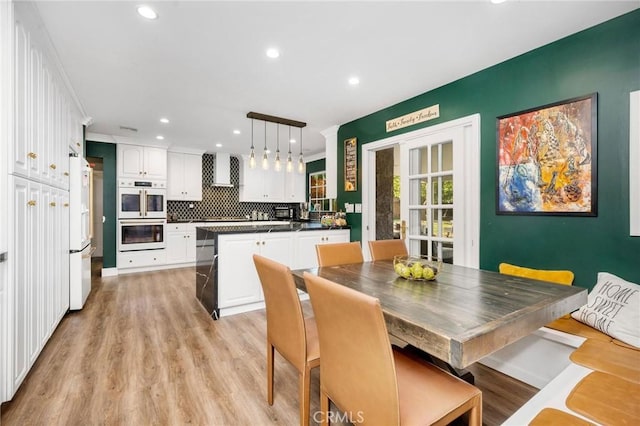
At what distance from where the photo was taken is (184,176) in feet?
20.6

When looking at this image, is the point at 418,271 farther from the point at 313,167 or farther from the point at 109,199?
the point at 313,167

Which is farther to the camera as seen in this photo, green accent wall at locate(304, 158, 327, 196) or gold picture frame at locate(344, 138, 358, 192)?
green accent wall at locate(304, 158, 327, 196)

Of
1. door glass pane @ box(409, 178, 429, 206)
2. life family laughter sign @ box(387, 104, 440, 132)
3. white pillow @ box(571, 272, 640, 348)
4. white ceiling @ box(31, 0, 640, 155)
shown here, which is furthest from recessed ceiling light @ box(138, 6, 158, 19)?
white pillow @ box(571, 272, 640, 348)

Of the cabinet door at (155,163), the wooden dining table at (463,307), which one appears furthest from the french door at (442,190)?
the cabinet door at (155,163)

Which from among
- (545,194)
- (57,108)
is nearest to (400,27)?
(545,194)

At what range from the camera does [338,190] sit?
470 cm

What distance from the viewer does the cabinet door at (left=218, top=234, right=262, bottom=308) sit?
328cm

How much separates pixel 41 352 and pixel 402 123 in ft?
13.5

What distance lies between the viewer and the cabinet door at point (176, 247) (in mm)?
5836

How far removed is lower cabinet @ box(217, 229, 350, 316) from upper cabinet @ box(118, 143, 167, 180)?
334 cm

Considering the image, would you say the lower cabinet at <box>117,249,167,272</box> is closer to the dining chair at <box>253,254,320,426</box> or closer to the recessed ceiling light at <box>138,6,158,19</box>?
the recessed ceiling light at <box>138,6,158,19</box>

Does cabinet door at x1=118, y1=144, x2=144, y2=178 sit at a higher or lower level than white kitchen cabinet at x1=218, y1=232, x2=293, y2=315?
higher

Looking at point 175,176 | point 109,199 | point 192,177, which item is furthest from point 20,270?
point 192,177

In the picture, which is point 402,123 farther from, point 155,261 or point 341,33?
point 155,261
